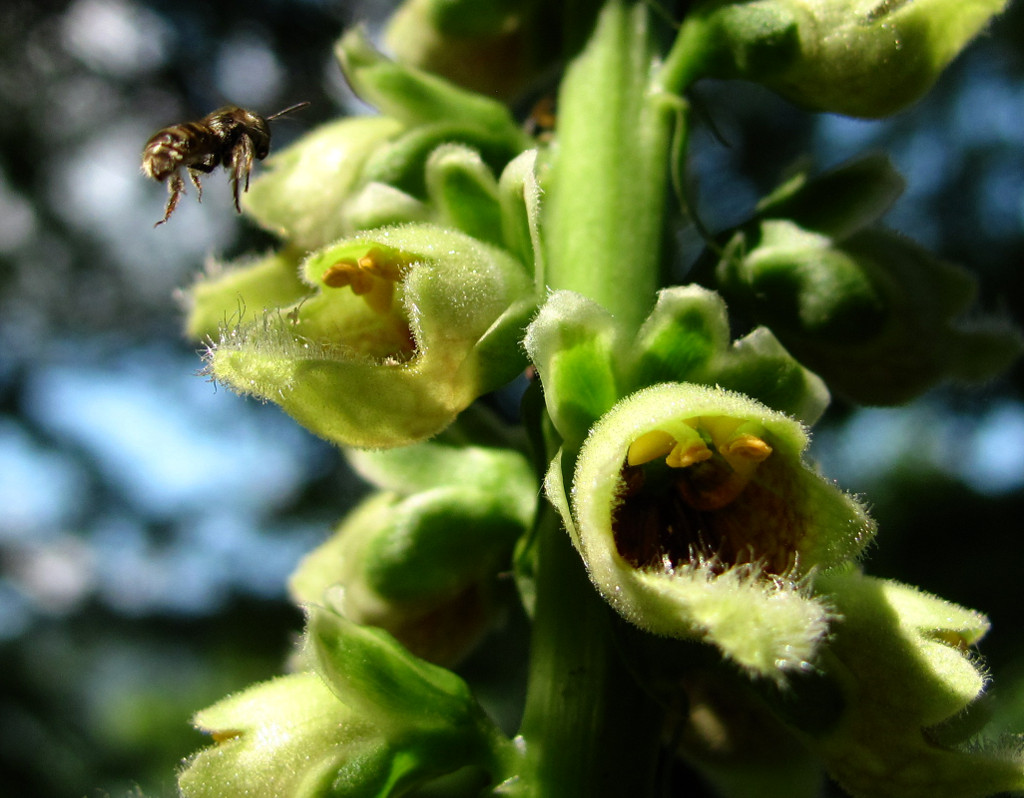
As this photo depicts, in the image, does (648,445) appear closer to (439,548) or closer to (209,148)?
(439,548)

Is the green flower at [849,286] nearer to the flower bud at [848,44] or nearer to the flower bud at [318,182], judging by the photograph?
the flower bud at [848,44]

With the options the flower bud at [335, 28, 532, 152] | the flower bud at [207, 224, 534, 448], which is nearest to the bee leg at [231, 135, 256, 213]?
the flower bud at [335, 28, 532, 152]

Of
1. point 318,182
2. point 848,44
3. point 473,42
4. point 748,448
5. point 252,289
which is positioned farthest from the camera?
point 473,42

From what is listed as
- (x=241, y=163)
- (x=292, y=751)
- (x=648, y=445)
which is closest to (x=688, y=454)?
(x=648, y=445)

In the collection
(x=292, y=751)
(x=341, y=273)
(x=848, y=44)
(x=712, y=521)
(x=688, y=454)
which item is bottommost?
(x=292, y=751)

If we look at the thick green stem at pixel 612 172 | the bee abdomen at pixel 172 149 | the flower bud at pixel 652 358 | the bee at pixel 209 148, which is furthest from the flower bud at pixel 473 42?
the flower bud at pixel 652 358

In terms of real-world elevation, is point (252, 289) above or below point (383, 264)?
below
